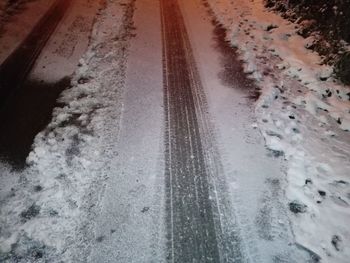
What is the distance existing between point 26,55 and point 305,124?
5.93 m

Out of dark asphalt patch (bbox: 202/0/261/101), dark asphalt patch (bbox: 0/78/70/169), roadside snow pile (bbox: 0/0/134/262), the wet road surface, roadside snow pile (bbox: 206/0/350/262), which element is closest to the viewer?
roadside snow pile (bbox: 0/0/134/262)

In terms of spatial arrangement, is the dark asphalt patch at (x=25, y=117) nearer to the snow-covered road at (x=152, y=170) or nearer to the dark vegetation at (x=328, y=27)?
the snow-covered road at (x=152, y=170)

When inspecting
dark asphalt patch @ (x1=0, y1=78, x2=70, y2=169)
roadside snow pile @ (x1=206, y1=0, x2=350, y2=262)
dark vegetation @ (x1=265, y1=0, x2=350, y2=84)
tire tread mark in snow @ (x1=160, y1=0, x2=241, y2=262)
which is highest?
dark vegetation @ (x1=265, y1=0, x2=350, y2=84)

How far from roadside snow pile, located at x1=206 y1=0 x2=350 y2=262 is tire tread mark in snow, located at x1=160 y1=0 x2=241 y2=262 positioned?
3.17ft

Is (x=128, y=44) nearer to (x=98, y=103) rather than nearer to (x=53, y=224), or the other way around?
(x=98, y=103)

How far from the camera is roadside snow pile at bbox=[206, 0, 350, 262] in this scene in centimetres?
385

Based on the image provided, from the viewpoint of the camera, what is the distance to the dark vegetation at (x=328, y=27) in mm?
6837

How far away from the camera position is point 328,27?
7.92 metres

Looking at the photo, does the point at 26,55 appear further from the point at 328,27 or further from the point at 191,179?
the point at 328,27

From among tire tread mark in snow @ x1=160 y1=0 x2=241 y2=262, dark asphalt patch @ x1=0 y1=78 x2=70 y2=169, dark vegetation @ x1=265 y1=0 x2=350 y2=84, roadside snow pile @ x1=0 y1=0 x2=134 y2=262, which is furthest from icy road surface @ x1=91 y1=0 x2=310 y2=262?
dark vegetation @ x1=265 y1=0 x2=350 y2=84

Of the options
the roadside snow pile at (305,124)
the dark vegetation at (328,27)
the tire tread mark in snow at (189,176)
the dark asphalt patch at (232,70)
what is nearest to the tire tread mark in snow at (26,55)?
the tire tread mark in snow at (189,176)

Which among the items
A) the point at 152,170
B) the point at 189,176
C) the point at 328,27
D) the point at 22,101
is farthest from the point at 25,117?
the point at 328,27

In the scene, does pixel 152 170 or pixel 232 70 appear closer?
pixel 152 170

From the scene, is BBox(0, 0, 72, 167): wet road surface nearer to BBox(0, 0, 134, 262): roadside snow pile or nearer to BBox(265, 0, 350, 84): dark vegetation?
BBox(0, 0, 134, 262): roadside snow pile
